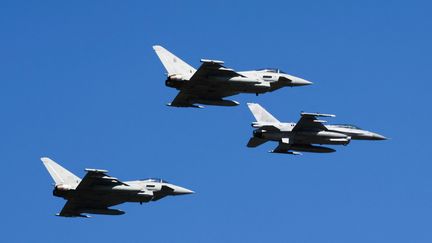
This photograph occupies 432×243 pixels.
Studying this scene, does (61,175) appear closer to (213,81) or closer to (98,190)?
(98,190)

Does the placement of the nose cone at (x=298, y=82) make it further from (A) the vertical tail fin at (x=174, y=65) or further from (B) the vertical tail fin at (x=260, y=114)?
(A) the vertical tail fin at (x=174, y=65)

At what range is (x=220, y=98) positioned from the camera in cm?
12925

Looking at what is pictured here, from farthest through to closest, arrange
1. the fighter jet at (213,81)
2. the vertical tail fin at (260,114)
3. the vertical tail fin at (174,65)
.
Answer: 1. the vertical tail fin at (260,114)
2. the vertical tail fin at (174,65)
3. the fighter jet at (213,81)

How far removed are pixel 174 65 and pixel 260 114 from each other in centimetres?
817

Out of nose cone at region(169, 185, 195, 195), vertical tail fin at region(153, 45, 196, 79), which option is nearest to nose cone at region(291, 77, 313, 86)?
vertical tail fin at region(153, 45, 196, 79)

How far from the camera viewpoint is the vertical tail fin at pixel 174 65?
12835 cm

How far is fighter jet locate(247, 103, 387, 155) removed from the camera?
12719 cm

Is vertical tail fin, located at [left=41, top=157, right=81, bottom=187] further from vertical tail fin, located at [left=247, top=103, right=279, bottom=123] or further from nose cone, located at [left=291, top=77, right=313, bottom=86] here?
nose cone, located at [left=291, top=77, right=313, bottom=86]

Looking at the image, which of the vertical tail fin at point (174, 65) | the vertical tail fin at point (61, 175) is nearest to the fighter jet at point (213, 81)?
the vertical tail fin at point (174, 65)

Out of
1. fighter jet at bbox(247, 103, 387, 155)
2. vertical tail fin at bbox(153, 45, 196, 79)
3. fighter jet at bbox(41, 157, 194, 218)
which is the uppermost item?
vertical tail fin at bbox(153, 45, 196, 79)

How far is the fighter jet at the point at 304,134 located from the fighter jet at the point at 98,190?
7919 millimetres

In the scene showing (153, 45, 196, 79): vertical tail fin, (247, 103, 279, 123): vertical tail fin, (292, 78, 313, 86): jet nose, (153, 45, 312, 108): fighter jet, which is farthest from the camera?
(292, 78, 313, 86): jet nose

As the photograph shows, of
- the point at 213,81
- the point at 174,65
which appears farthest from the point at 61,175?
the point at 213,81

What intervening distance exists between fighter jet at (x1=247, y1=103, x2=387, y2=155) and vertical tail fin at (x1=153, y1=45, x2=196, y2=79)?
6.59 metres
